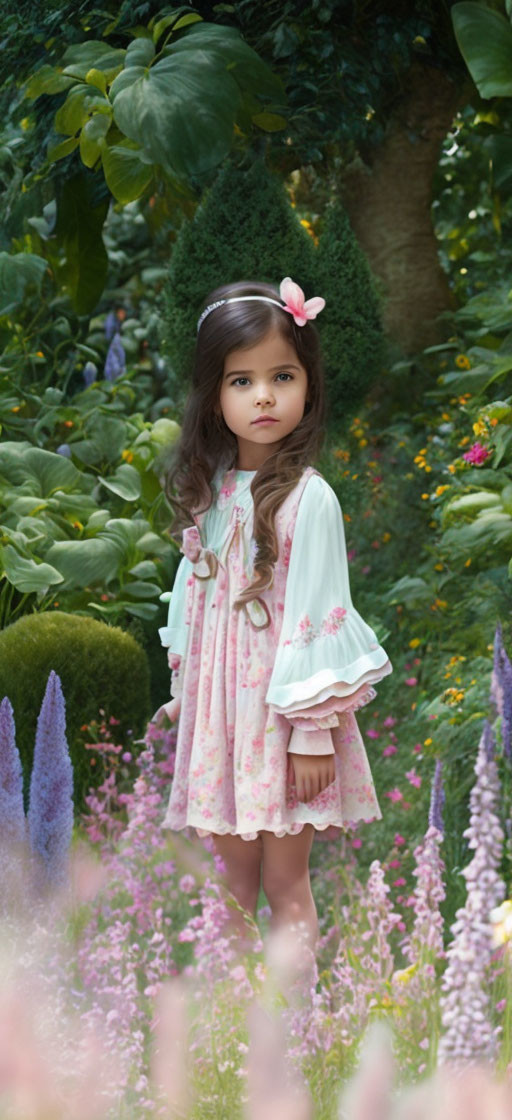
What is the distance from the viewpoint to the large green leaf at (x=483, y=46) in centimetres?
411

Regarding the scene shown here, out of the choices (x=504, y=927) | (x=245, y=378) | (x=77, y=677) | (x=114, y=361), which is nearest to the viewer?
(x=504, y=927)

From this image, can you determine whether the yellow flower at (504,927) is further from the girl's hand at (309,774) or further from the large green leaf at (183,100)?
the large green leaf at (183,100)

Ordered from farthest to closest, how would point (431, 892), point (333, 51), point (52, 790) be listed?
point (333, 51) → point (52, 790) → point (431, 892)

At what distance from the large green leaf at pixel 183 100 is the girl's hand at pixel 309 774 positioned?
6.92 feet

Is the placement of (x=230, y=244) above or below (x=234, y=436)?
above

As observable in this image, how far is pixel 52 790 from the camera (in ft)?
8.74

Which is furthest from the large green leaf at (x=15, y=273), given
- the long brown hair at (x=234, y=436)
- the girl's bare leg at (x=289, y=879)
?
the girl's bare leg at (x=289, y=879)

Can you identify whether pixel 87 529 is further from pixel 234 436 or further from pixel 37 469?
pixel 234 436

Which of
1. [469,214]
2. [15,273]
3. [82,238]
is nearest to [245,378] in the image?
[15,273]

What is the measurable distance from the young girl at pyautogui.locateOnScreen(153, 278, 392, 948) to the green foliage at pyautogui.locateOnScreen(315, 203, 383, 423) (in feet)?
6.71

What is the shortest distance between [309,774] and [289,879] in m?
0.27

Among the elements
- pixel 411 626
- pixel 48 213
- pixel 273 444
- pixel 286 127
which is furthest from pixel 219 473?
pixel 48 213

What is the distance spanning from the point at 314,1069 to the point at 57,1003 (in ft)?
1.44

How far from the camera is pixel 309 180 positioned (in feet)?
18.2
